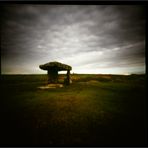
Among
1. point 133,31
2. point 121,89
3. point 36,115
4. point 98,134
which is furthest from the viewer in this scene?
point 121,89

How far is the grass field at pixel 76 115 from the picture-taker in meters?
2.82

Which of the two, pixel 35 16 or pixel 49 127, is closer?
pixel 49 127

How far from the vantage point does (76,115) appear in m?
3.11

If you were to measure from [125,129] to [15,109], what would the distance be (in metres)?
2.42

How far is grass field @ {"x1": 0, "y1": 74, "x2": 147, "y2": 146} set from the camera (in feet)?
9.24

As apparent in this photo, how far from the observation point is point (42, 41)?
137 inches

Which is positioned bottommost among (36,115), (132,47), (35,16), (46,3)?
(36,115)

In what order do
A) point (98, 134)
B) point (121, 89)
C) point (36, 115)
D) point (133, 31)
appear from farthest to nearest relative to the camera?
point (121, 89)
point (133, 31)
point (36, 115)
point (98, 134)

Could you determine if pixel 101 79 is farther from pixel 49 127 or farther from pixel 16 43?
pixel 16 43

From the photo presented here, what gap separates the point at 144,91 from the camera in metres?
3.26

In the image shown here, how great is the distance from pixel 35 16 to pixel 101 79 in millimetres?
2320

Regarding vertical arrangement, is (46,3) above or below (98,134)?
above

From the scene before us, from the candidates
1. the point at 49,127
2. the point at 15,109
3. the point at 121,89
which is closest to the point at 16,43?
the point at 15,109

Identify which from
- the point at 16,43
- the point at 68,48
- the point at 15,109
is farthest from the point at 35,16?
the point at 15,109
